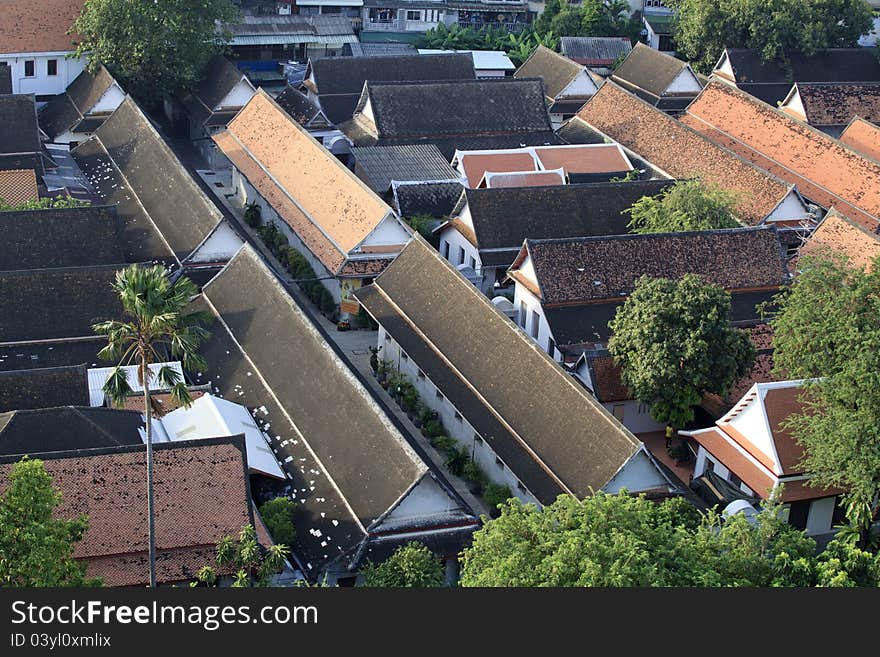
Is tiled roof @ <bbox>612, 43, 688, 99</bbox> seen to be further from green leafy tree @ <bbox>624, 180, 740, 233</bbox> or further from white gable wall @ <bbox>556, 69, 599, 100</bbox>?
green leafy tree @ <bbox>624, 180, 740, 233</bbox>

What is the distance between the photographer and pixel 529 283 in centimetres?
4938

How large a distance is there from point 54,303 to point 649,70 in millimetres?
44128

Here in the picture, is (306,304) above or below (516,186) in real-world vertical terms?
below

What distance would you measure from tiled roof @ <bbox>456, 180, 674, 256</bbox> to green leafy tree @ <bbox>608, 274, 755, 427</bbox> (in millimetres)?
11783

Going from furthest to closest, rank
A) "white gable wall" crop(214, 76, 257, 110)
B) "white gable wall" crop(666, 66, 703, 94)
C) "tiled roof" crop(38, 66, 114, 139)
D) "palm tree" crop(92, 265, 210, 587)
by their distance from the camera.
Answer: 1. "white gable wall" crop(666, 66, 703, 94)
2. "white gable wall" crop(214, 76, 257, 110)
3. "tiled roof" crop(38, 66, 114, 139)
4. "palm tree" crop(92, 265, 210, 587)

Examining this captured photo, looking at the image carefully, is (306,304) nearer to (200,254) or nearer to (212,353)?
(200,254)

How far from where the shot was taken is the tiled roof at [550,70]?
76938mm

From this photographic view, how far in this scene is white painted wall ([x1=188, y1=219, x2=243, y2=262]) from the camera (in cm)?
5216

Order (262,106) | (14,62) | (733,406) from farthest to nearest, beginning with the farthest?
(14,62), (262,106), (733,406)

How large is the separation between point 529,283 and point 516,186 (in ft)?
36.4

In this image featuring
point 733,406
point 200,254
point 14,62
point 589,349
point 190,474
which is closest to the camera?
point 190,474

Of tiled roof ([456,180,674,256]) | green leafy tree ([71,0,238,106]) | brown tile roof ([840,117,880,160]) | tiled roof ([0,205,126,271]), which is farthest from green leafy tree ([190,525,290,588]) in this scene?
brown tile roof ([840,117,880,160])

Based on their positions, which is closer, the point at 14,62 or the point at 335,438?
the point at 335,438

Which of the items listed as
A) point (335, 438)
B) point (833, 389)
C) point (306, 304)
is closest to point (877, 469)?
point (833, 389)
